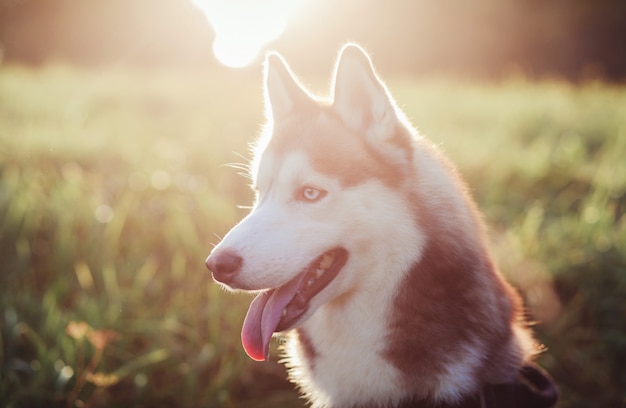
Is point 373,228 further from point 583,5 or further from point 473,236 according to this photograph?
point 583,5

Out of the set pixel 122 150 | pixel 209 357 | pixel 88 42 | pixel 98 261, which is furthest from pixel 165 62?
pixel 209 357

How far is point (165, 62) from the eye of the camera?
1664 centimetres

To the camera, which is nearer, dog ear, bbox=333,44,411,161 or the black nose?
the black nose

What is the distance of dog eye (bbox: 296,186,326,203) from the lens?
2393mm

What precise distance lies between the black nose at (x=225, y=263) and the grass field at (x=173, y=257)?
929 mm

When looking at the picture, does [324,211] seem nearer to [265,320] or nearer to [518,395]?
[265,320]

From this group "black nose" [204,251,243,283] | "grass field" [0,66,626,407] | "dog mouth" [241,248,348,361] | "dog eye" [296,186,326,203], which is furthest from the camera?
"grass field" [0,66,626,407]

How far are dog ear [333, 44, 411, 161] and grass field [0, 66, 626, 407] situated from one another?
62.7 inches

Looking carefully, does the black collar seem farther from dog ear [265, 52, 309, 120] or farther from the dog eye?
dog ear [265, 52, 309, 120]

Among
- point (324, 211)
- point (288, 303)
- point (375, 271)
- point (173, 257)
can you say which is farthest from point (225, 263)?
point (173, 257)

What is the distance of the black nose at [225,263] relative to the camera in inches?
85.2

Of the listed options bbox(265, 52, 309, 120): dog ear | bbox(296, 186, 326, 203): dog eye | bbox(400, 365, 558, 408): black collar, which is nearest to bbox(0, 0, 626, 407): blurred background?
bbox(265, 52, 309, 120): dog ear

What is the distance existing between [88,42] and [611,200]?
16624 millimetres

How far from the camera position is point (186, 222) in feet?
14.9
